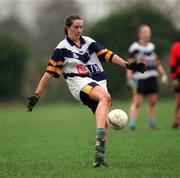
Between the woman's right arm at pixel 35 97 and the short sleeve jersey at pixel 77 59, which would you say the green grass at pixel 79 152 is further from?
the short sleeve jersey at pixel 77 59

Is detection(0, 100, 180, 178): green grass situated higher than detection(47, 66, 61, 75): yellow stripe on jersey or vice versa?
detection(47, 66, 61, 75): yellow stripe on jersey

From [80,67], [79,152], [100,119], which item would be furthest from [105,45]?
[100,119]

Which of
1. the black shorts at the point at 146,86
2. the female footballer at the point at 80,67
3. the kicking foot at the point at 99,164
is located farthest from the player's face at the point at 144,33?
the kicking foot at the point at 99,164

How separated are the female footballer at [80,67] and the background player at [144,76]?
6.51 m

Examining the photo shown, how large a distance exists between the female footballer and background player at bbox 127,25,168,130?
6514 mm

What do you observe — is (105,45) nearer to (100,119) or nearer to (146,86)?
(146,86)

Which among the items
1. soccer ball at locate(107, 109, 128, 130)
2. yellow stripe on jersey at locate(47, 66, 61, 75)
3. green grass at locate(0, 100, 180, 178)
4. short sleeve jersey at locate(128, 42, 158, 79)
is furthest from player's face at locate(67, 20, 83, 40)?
short sleeve jersey at locate(128, 42, 158, 79)

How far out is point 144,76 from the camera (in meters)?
16.8

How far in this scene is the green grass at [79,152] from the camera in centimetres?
844

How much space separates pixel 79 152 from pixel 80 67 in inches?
78.1

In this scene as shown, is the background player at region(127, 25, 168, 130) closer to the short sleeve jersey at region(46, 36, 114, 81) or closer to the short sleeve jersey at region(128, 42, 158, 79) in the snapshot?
the short sleeve jersey at region(128, 42, 158, 79)

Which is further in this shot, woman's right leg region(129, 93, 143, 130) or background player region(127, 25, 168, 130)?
background player region(127, 25, 168, 130)

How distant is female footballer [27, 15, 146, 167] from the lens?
30.4ft

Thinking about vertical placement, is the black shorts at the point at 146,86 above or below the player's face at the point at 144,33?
below
